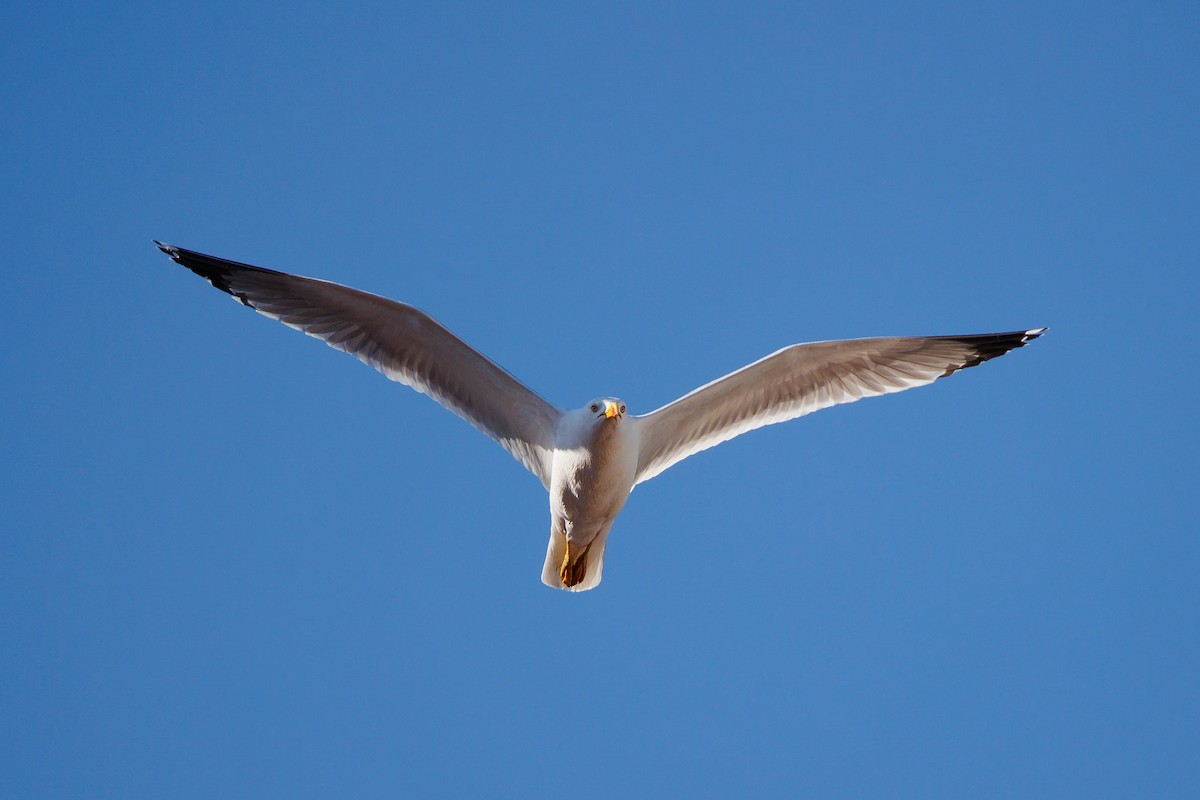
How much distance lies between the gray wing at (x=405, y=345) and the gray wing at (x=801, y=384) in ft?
2.55

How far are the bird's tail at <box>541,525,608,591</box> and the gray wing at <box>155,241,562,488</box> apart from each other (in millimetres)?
446

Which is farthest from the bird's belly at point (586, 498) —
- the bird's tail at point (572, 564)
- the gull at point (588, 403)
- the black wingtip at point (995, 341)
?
the black wingtip at point (995, 341)

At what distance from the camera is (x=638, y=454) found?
28.6 feet

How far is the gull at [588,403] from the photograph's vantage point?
8336 mm

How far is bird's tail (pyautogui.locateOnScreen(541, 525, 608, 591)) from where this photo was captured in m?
8.78

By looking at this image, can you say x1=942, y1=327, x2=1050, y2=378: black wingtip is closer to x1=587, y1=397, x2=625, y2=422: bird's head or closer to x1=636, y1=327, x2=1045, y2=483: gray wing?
x1=636, y1=327, x2=1045, y2=483: gray wing

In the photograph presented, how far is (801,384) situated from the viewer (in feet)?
28.8

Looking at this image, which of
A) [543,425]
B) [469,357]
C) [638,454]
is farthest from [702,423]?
[469,357]

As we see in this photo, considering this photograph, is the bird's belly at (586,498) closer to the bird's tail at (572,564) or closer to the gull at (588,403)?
the gull at (588,403)

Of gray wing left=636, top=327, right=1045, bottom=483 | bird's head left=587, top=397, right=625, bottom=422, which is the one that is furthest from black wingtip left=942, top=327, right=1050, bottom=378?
bird's head left=587, top=397, right=625, bottom=422

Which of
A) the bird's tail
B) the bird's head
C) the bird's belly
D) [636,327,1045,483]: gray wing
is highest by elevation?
[636,327,1045,483]: gray wing

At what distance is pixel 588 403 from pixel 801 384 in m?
1.49

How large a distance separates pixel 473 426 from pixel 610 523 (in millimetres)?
1121

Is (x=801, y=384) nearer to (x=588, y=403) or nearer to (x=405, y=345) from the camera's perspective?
(x=588, y=403)
